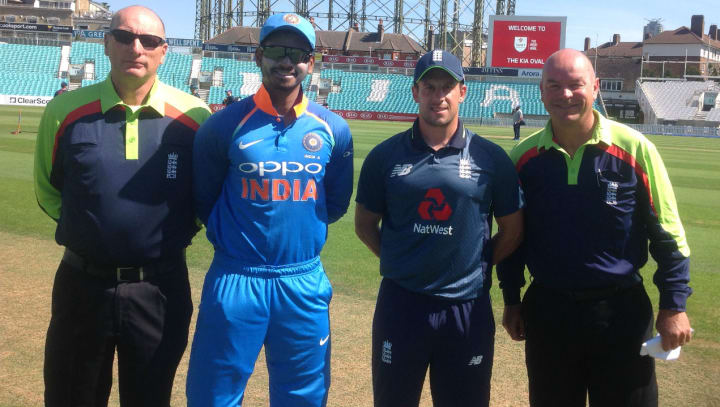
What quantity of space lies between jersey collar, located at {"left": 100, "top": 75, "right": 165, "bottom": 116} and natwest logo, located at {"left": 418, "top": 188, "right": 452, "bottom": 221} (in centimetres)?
149

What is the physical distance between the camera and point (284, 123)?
3379 mm

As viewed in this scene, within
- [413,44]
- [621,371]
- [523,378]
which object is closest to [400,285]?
[621,371]

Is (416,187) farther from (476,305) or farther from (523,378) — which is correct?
(523,378)

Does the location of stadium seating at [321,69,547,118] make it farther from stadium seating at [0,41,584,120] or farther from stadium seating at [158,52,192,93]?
stadium seating at [158,52,192,93]

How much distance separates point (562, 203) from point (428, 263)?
0.79 meters

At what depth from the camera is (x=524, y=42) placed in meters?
53.5

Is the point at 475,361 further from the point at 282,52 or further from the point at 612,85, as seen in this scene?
the point at 612,85

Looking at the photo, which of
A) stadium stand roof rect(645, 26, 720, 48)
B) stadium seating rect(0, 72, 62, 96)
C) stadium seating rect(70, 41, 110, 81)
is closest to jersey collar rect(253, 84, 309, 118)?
stadium seating rect(0, 72, 62, 96)

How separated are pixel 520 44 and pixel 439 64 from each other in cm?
5348

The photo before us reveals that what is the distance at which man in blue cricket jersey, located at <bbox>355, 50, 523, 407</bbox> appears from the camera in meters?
3.35

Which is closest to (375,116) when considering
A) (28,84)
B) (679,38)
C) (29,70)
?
(28,84)

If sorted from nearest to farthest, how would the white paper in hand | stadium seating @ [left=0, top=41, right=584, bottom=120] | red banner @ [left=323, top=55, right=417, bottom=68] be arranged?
the white paper in hand → stadium seating @ [left=0, top=41, right=584, bottom=120] → red banner @ [left=323, top=55, right=417, bottom=68]

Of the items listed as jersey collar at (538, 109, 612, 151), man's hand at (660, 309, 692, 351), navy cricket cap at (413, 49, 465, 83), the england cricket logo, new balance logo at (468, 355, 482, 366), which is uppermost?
the england cricket logo

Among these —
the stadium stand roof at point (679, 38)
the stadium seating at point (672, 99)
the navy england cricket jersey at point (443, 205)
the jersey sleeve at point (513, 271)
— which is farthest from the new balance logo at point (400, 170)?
the stadium stand roof at point (679, 38)
